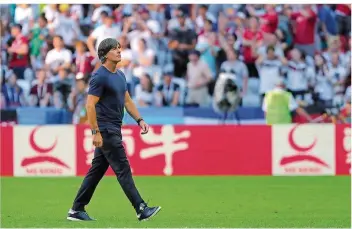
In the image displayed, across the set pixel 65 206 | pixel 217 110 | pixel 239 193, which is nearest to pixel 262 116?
pixel 217 110

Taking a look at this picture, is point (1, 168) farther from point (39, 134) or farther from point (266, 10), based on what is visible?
point (266, 10)

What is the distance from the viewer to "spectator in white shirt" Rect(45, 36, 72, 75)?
23906 millimetres

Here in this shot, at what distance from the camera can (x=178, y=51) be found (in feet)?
79.6

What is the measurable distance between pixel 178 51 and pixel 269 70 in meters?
2.12

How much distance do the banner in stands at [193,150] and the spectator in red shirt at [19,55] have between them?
11.6ft

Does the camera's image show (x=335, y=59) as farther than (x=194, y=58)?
Yes

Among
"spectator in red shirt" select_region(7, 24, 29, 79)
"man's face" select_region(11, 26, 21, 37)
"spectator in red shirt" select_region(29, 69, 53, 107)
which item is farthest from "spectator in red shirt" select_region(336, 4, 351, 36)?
"man's face" select_region(11, 26, 21, 37)

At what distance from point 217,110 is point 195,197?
286 inches

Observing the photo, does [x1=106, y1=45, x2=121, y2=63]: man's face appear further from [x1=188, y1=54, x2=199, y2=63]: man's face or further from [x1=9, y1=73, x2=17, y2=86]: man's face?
[x1=9, y1=73, x2=17, y2=86]: man's face

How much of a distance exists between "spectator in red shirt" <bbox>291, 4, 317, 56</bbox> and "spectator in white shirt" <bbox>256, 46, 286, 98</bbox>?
1182 millimetres

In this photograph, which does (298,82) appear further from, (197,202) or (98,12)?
(197,202)

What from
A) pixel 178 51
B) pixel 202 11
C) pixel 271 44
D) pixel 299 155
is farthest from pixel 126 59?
pixel 299 155

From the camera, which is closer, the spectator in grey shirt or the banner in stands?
the banner in stands

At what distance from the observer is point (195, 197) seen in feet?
53.0
